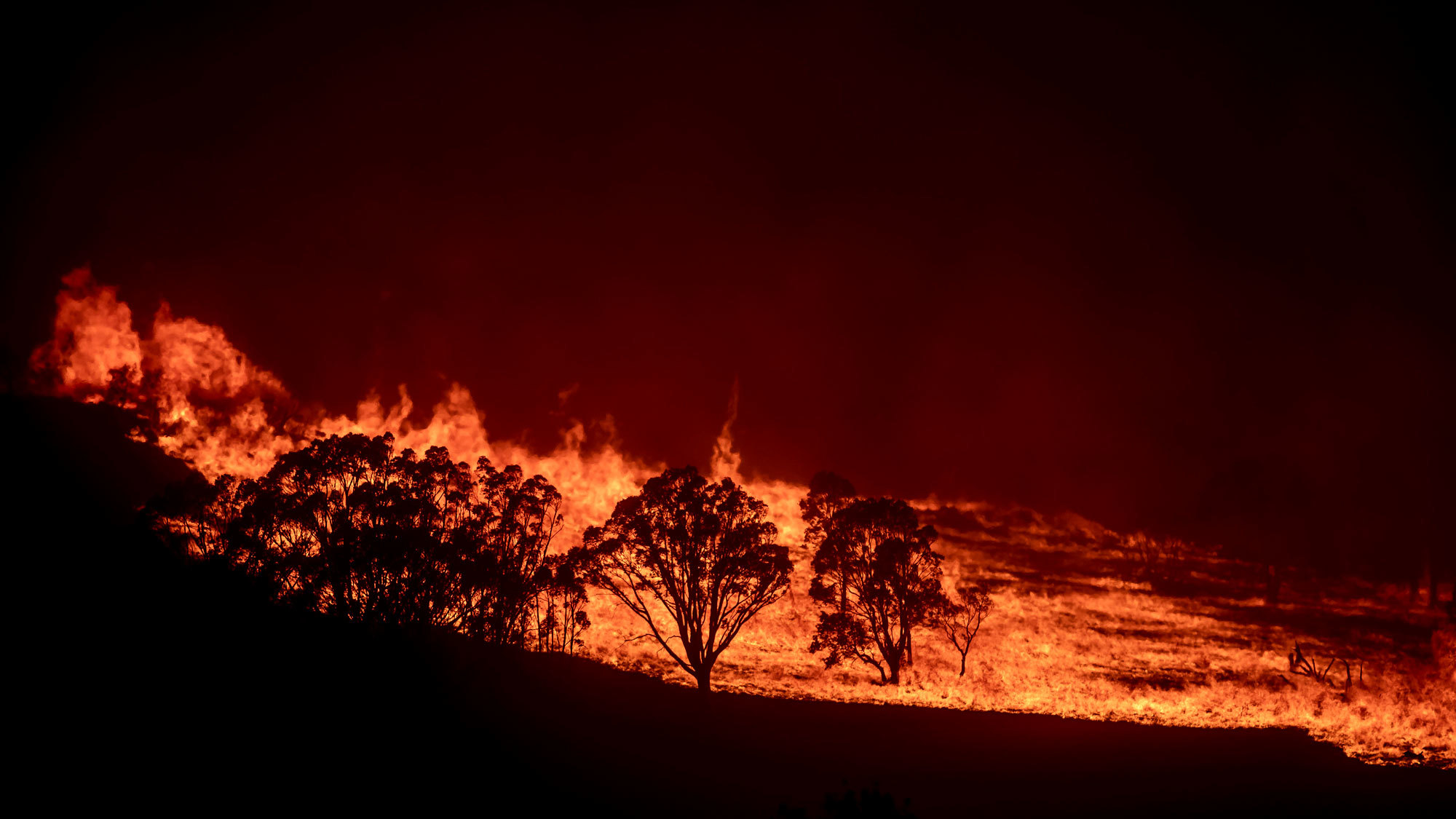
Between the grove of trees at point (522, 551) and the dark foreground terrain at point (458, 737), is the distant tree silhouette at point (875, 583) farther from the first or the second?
the dark foreground terrain at point (458, 737)

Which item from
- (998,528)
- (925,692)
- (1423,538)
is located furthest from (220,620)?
(1423,538)

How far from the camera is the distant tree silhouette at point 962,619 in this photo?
57906mm

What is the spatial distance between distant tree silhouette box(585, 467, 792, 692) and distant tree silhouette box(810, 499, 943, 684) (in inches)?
291

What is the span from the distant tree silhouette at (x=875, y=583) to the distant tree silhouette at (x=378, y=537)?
18.6m

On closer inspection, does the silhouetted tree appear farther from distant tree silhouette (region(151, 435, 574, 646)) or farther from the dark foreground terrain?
the dark foreground terrain

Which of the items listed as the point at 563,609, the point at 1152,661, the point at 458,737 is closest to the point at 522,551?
the point at 563,609

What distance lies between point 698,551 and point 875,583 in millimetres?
14695

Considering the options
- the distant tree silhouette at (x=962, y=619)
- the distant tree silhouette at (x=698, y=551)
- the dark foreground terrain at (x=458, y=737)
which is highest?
the distant tree silhouette at (x=698, y=551)

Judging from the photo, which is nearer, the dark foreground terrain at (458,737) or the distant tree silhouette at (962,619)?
the dark foreground terrain at (458,737)

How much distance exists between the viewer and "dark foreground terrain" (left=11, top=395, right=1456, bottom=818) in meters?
29.3

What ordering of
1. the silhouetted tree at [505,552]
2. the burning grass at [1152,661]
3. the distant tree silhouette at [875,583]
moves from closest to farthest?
the burning grass at [1152,661], the silhouetted tree at [505,552], the distant tree silhouette at [875,583]

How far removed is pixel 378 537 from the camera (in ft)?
173

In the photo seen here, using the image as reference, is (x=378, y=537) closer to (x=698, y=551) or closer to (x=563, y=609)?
(x=563, y=609)

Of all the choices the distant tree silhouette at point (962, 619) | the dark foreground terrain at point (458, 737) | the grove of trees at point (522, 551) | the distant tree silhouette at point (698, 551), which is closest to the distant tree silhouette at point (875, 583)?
the grove of trees at point (522, 551)
